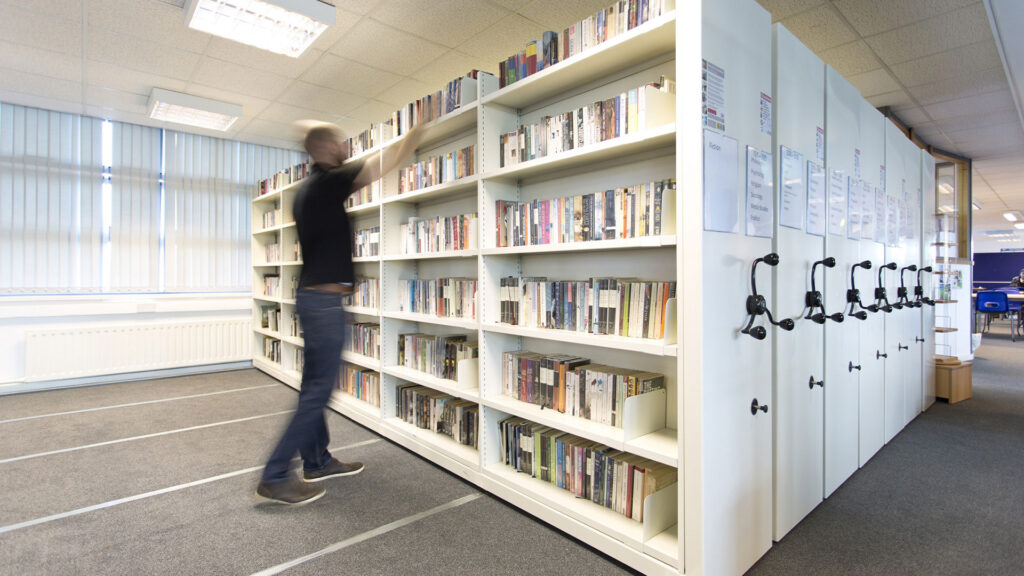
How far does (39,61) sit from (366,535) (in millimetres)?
4308

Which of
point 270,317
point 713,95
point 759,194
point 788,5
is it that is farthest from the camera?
point 270,317

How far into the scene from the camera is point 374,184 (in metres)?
3.42

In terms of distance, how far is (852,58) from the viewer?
3428 mm

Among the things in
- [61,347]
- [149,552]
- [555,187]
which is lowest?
[149,552]

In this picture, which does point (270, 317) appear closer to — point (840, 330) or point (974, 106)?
point (840, 330)

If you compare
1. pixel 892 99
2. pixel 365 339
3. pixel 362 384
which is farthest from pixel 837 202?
pixel 362 384

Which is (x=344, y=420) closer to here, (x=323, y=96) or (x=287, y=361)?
(x=287, y=361)

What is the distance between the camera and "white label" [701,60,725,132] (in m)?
1.54

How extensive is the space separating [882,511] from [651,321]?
1.50m

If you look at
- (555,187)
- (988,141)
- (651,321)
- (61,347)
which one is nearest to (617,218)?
(651,321)

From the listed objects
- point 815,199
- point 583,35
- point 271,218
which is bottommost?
point 815,199

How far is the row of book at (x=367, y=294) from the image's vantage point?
3.44 metres

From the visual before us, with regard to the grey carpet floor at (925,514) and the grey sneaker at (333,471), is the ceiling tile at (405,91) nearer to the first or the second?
the grey sneaker at (333,471)

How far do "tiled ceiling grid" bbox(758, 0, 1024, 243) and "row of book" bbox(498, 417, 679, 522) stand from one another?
2.68 metres
